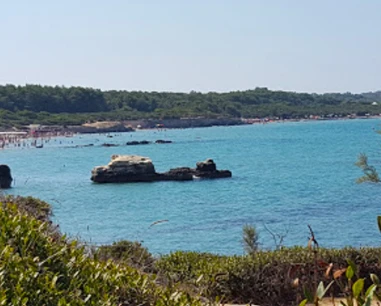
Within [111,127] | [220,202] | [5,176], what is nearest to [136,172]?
[5,176]

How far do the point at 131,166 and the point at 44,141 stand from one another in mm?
75543

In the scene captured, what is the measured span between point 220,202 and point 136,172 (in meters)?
14.2

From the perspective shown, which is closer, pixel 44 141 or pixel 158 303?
pixel 158 303

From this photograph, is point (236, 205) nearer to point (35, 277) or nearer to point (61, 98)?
point (35, 277)

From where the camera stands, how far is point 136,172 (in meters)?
55.2

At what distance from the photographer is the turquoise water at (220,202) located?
28688 millimetres

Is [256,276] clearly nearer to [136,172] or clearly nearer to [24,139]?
[136,172]

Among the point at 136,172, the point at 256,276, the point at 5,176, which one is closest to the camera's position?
the point at 256,276

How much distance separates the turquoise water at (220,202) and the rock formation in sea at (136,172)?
1.18 m

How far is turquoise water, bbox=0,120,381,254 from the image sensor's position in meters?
28.7

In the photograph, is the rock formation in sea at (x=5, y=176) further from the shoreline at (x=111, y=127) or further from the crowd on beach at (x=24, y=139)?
the crowd on beach at (x=24, y=139)

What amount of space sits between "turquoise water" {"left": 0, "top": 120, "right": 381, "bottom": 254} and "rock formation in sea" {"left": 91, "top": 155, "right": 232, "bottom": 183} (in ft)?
3.88

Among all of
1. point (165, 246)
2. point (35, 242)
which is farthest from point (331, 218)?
point (35, 242)

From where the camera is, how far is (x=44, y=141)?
12788 cm
